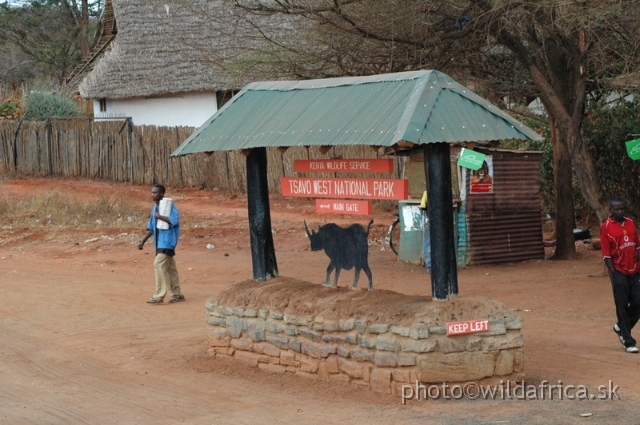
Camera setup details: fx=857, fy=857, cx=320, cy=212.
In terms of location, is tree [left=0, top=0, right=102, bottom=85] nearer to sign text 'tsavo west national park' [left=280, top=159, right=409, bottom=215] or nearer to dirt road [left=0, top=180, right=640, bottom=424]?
dirt road [left=0, top=180, right=640, bottom=424]

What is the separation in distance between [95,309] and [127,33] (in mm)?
19414

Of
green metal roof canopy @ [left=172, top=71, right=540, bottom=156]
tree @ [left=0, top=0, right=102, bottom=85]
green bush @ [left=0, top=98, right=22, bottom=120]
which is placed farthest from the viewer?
tree @ [left=0, top=0, right=102, bottom=85]

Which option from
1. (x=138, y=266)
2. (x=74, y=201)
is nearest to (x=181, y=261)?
(x=138, y=266)

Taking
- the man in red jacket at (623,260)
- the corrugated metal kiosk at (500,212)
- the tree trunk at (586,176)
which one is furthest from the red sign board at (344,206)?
the tree trunk at (586,176)

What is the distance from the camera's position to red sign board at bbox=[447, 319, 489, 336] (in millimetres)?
7316

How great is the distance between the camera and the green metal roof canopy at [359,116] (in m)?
7.45

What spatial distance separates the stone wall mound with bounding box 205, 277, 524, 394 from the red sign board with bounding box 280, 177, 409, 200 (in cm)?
99

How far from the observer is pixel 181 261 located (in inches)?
639

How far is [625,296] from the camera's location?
8781 millimetres

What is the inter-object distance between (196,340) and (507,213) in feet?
20.3

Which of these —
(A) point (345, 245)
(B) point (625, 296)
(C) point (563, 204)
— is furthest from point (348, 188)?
(C) point (563, 204)

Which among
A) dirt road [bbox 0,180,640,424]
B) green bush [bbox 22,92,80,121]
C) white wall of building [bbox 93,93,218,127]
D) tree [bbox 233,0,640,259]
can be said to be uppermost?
green bush [bbox 22,92,80,121]

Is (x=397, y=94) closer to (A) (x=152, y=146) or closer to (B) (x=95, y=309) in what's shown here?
(B) (x=95, y=309)

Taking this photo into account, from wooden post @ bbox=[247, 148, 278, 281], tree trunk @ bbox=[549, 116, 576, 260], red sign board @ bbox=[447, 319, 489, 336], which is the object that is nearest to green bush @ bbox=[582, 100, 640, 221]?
tree trunk @ bbox=[549, 116, 576, 260]
